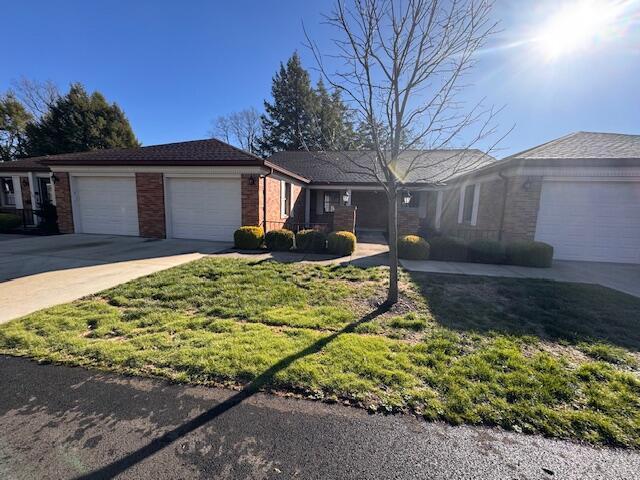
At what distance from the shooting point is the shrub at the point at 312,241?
9.17m

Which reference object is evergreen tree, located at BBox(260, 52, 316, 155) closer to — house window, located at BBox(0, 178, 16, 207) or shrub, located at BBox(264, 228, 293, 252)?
house window, located at BBox(0, 178, 16, 207)

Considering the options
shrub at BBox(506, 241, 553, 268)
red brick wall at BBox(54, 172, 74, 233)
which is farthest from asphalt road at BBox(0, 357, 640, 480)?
red brick wall at BBox(54, 172, 74, 233)

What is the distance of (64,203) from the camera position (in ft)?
37.9

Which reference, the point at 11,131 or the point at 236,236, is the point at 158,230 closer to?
the point at 236,236

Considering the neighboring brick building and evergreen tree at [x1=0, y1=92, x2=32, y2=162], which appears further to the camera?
evergreen tree at [x1=0, y1=92, x2=32, y2=162]

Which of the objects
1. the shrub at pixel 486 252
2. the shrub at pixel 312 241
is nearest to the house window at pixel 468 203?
the shrub at pixel 486 252

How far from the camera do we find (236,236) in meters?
9.30

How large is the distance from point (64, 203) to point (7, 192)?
7.93 meters

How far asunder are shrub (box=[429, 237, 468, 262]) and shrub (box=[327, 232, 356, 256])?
2.52 metres

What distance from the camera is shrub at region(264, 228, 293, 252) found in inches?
365

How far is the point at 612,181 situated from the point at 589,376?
8.66 metres

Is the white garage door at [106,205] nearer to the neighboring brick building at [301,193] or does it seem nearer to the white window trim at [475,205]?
the neighboring brick building at [301,193]

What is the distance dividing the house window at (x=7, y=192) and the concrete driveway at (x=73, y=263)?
785 cm

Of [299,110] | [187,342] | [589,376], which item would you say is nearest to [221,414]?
[187,342]
